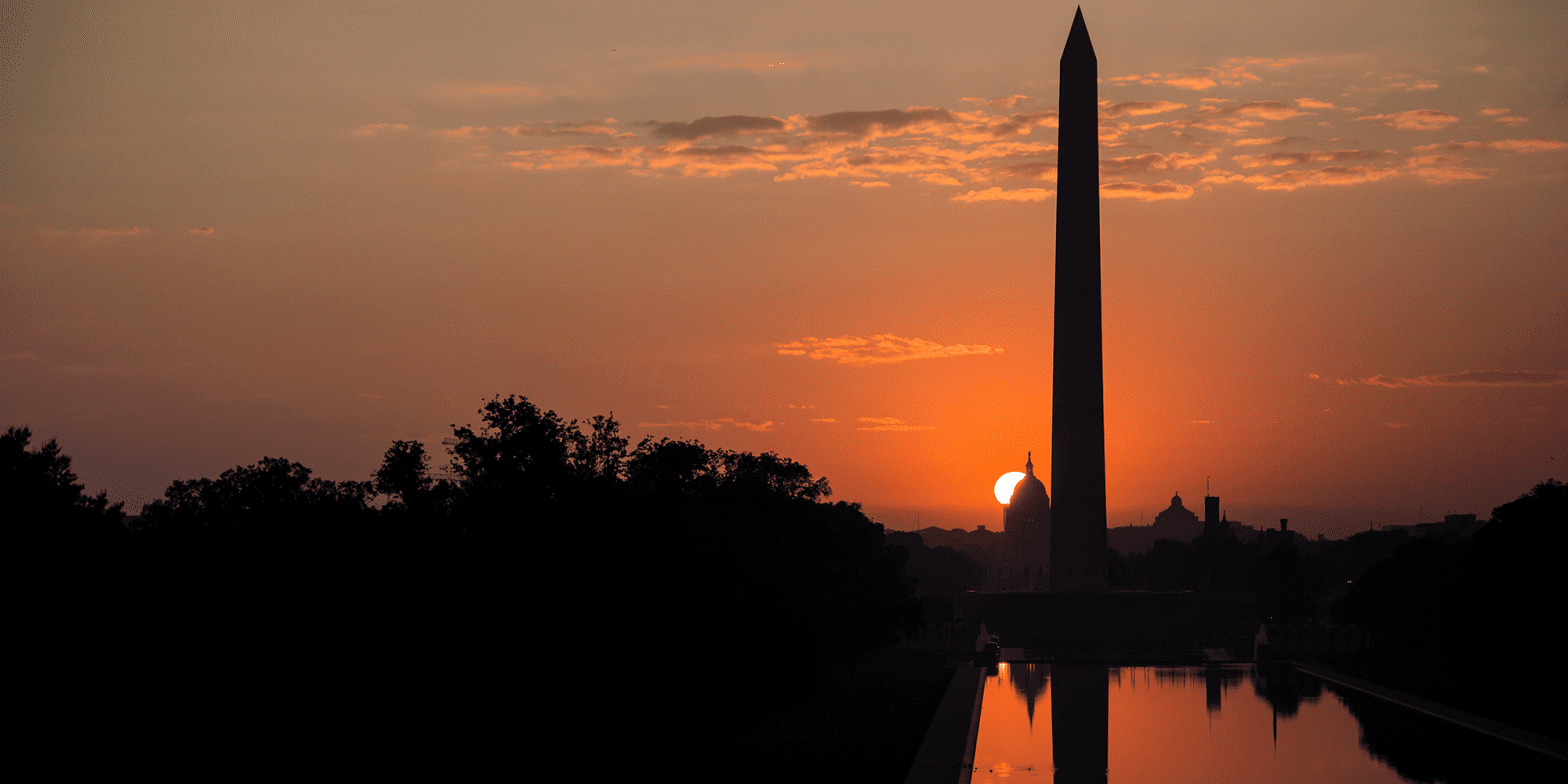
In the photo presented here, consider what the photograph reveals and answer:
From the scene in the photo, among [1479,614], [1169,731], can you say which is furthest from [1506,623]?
[1169,731]

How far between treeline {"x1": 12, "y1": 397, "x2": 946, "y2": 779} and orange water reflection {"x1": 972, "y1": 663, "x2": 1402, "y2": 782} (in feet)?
10.5

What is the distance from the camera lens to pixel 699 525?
52844mm

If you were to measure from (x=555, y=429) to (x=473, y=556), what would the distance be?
23.4 feet

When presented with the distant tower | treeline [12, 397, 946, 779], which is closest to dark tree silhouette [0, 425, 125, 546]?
treeline [12, 397, 946, 779]

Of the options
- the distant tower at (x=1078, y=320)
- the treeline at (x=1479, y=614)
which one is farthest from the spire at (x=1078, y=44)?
the treeline at (x=1479, y=614)

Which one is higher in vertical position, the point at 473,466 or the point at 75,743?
the point at 473,466

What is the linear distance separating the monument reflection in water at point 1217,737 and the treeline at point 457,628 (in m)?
3.20

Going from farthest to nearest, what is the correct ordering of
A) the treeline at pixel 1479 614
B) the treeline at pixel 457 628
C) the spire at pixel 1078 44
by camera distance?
the spire at pixel 1078 44, the treeline at pixel 1479 614, the treeline at pixel 457 628

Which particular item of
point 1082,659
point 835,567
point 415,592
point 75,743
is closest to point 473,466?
point 415,592

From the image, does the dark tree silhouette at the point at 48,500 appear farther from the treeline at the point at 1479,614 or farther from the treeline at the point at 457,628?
the treeline at the point at 1479,614

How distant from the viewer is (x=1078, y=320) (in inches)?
3386

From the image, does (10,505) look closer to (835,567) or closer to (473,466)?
(473,466)

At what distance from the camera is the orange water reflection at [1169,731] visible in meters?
35.8

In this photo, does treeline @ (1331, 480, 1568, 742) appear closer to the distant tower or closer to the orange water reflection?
the orange water reflection
